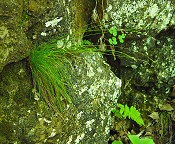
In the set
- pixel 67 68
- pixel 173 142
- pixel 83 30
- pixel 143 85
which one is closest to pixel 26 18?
pixel 67 68

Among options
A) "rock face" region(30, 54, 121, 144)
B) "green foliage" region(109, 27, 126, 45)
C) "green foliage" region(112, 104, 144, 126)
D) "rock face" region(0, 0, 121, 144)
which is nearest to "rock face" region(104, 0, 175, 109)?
"green foliage" region(109, 27, 126, 45)

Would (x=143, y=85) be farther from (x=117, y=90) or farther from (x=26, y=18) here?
(x=26, y=18)

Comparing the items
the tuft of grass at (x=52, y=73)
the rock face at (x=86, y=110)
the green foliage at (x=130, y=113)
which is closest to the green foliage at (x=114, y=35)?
the rock face at (x=86, y=110)

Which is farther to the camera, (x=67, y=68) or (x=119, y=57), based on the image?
(x=119, y=57)

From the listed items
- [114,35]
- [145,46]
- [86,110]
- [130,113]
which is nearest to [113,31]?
[114,35]

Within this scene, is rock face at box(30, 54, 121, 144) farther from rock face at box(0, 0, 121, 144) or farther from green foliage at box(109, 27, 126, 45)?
green foliage at box(109, 27, 126, 45)

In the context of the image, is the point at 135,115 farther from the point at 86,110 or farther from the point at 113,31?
the point at 113,31
